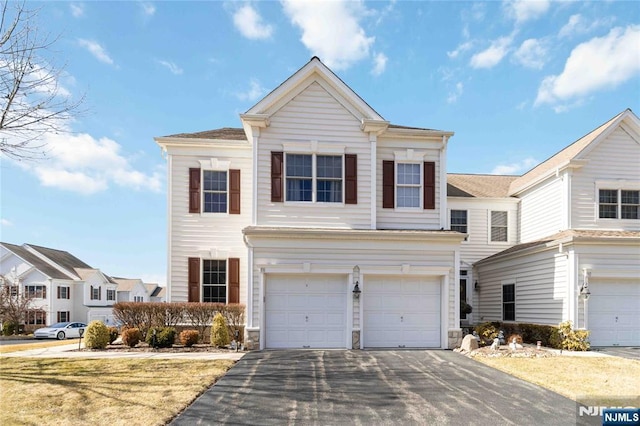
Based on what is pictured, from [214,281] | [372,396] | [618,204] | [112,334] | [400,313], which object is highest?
[618,204]

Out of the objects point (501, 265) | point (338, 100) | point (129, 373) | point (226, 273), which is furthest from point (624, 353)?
point (129, 373)

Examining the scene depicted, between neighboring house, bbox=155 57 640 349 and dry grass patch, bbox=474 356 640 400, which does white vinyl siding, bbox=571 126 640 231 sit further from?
dry grass patch, bbox=474 356 640 400

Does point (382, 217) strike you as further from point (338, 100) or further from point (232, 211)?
point (232, 211)

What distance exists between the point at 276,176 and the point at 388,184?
406cm

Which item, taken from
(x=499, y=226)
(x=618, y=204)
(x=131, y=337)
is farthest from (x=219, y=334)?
(x=618, y=204)

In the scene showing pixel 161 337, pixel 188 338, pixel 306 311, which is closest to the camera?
pixel 161 337

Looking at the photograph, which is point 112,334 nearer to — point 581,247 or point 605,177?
point 581,247

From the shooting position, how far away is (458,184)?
2133 centimetres

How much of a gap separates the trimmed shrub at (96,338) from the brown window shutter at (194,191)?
5.04 meters

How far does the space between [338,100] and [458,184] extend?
9.92 meters

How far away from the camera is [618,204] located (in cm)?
1598

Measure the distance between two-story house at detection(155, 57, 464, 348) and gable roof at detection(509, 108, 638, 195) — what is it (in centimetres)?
564

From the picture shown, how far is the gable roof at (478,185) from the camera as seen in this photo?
66.6 feet

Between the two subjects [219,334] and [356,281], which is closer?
[219,334]
